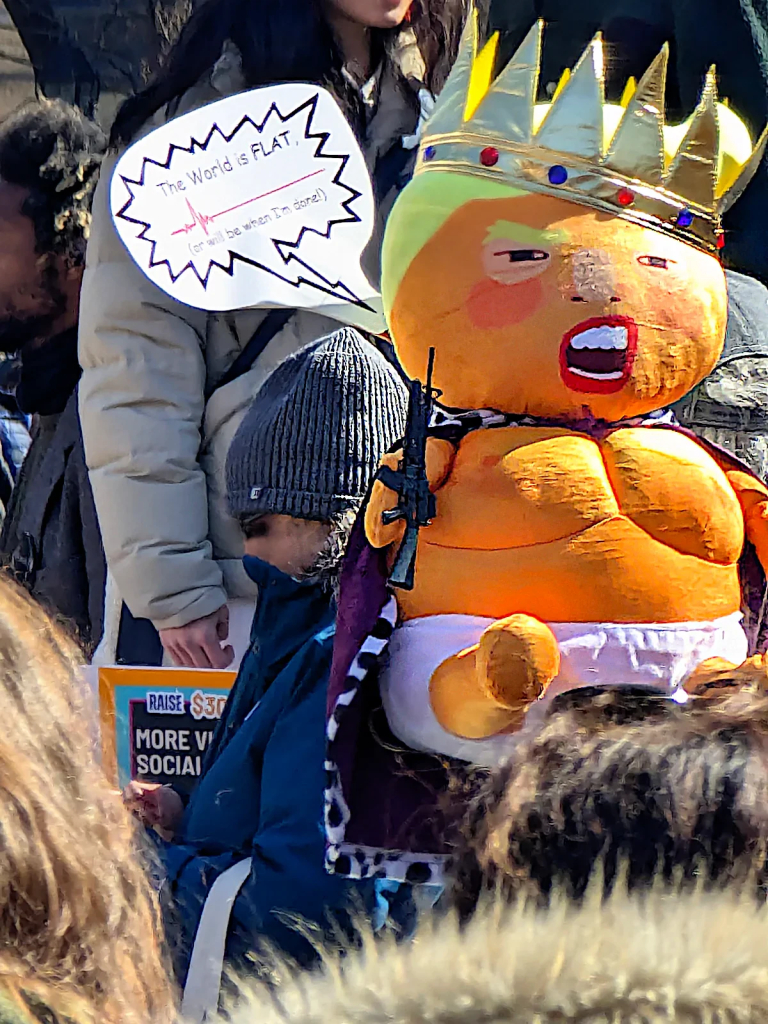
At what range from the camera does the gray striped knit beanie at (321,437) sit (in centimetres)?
141

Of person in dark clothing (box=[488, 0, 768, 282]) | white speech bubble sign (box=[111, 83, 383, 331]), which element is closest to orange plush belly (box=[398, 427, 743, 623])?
person in dark clothing (box=[488, 0, 768, 282])

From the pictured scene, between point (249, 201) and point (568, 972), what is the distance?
170cm

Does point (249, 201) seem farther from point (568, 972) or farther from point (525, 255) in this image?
point (568, 972)

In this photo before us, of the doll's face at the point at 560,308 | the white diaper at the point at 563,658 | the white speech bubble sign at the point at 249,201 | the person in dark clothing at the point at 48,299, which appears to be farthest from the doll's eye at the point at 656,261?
the person in dark clothing at the point at 48,299

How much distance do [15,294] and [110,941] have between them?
198 cm

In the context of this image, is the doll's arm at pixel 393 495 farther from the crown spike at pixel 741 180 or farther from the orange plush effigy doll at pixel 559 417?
the crown spike at pixel 741 180

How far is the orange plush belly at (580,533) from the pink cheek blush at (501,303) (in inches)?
4.1

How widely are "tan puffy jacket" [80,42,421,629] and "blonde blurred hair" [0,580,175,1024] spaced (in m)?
1.31

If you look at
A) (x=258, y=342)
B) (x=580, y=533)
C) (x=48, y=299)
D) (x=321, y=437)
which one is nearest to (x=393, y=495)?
(x=580, y=533)

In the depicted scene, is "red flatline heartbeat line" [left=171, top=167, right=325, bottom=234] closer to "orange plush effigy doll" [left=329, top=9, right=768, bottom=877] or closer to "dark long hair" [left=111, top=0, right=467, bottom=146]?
"dark long hair" [left=111, top=0, right=467, bottom=146]

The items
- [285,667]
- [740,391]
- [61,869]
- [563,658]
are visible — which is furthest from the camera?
[740,391]

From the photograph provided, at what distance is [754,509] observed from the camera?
1205 millimetres

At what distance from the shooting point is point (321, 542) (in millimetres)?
1415

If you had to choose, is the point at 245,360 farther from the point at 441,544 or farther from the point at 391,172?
the point at 441,544
